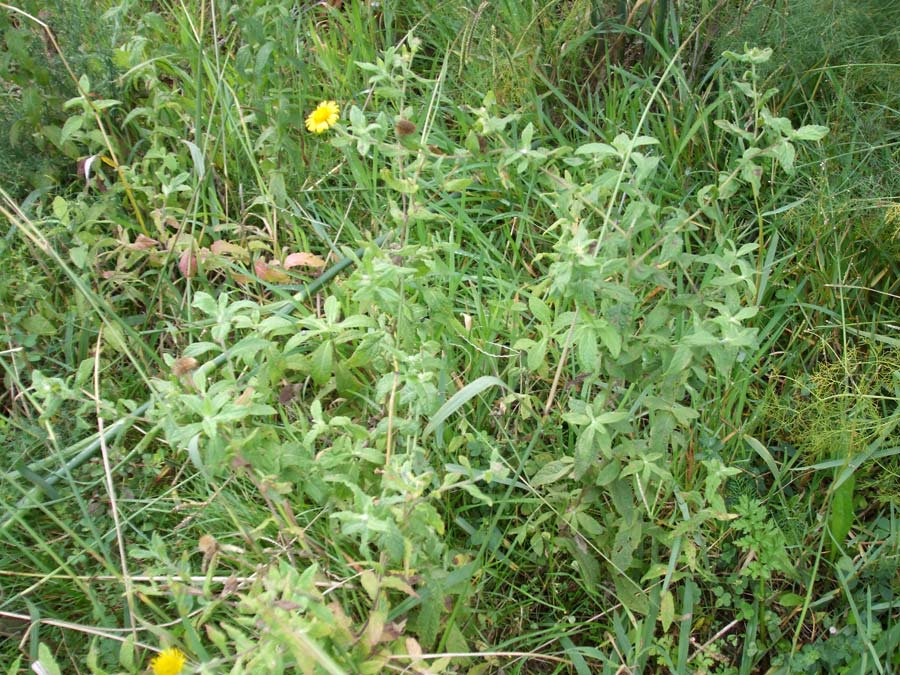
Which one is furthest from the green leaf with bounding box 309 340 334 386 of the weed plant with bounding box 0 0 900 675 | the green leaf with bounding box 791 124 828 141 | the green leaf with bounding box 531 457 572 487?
the green leaf with bounding box 791 124 828 141

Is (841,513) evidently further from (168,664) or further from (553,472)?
(168,664)

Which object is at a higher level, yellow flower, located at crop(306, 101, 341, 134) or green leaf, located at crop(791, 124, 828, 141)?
green leaf, located at crop(791, 124, 828, 141)

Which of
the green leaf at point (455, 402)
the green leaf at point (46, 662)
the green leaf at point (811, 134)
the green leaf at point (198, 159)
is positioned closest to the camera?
the green leaf at point (46, 662)

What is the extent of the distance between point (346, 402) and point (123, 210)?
1.02 meters

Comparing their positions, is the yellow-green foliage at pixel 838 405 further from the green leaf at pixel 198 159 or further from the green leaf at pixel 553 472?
the green leaf at pixel 198 159

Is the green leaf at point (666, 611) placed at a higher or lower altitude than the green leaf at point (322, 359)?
lower

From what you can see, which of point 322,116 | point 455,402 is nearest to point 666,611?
point 455,402

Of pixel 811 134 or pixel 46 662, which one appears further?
pixel 811 134

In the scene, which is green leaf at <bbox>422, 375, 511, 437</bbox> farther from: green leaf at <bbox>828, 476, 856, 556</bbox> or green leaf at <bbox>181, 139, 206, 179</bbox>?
green leaf at <bbox>181, 139, 206, 179</bbox>

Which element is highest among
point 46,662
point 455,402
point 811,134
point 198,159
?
point 811,134

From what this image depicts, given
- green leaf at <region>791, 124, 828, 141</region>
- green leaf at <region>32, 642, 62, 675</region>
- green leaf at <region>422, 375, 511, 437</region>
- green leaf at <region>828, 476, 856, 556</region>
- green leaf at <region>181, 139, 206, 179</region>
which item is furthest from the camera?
green leaf at <region>181, 139, 206, 179</region>

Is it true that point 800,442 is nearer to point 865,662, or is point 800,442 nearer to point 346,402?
point 865,662

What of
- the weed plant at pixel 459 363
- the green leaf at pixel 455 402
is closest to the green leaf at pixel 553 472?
the weed plant at pixel 459 363

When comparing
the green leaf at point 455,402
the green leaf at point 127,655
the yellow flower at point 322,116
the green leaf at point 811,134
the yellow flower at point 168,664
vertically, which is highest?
the green leaf at point 811,134
